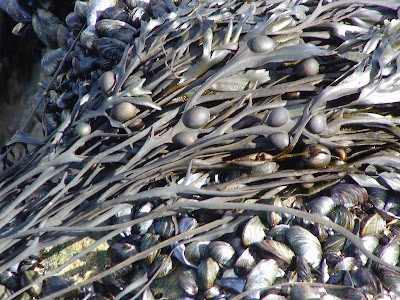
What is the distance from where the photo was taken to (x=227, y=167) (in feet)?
4.63

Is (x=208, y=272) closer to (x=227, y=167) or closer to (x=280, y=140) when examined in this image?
(x=227, y=167)

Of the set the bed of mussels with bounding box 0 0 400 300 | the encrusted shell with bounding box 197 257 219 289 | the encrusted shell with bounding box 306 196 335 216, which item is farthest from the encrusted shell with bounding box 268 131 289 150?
the encrusted shell with bounding box 197 257 219 289

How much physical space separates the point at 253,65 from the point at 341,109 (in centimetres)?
36

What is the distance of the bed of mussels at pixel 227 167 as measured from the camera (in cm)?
129

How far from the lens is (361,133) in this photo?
1.47 m

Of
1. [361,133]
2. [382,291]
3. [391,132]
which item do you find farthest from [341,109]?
[382,291]

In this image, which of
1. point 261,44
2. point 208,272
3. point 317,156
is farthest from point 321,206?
point 261,44

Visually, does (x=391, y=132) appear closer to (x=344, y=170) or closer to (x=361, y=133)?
(x=361, y=133)

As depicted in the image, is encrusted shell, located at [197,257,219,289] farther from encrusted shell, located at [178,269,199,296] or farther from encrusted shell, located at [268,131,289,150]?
encrusted shell, located at [268,131,289,150]

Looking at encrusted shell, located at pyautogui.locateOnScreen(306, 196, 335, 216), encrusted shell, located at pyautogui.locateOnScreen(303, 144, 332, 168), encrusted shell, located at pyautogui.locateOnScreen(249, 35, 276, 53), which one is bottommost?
encrusted shell, located at pyautogui.locateOnScreen(306, 196, 335, 216)

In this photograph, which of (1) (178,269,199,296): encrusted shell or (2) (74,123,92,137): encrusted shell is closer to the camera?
(1) (178,269,199,296): encrusted shell

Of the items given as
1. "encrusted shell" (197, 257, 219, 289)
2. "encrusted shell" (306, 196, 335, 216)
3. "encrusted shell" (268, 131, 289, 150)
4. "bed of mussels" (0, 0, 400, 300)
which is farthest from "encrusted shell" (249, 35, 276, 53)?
"encrusted shell" (197, 257, 219, 289)

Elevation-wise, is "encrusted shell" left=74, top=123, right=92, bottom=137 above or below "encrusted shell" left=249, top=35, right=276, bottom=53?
above

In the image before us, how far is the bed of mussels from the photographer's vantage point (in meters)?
1.29
